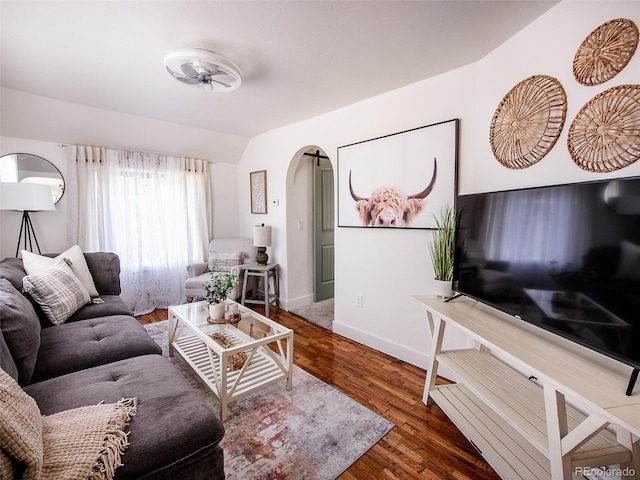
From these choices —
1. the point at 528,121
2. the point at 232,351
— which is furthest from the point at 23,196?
the point at 528,121

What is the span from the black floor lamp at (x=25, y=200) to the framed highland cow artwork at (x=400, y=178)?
2812mm

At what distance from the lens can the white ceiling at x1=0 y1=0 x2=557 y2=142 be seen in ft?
4.74

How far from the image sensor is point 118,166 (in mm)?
3400

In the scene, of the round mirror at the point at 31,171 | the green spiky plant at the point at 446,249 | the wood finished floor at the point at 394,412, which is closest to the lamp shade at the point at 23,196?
the round mirror at the point at 31,171

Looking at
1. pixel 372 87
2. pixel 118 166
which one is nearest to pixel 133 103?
pixel 118 166

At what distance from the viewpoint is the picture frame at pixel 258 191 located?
3895 millimetres

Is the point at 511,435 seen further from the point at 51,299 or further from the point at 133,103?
the point at 133,103

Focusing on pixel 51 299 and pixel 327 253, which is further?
pixel 327 253

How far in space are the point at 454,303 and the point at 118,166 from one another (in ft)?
A: 12.7

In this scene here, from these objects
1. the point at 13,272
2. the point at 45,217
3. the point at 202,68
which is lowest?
the point at 13,272

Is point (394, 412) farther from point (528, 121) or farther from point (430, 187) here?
point (528, 121)

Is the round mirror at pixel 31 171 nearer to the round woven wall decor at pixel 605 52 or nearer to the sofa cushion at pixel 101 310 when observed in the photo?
the sofa cushion at pixel 101 310

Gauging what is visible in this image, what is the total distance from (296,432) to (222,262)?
2.60m

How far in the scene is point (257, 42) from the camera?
1726 millimetres
